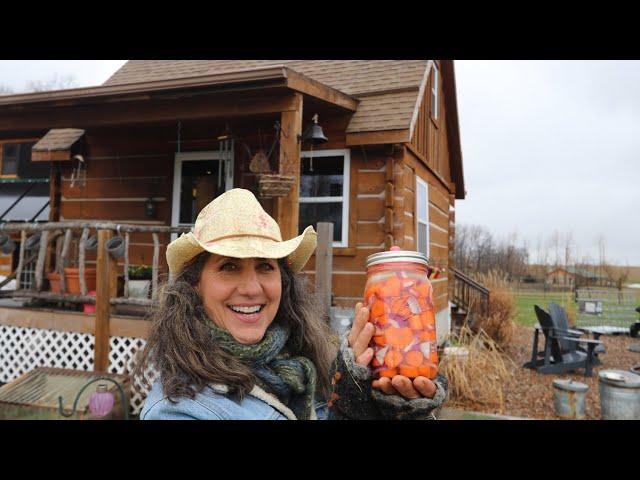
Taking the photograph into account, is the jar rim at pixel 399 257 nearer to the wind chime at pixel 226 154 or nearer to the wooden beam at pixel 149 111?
the wooden beam at pixel 149 111

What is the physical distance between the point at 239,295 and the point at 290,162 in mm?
3512

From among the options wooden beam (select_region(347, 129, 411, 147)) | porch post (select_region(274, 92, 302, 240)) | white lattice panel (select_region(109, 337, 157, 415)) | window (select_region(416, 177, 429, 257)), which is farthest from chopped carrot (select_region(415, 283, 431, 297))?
window (select_region(416, 177, 429, 257))

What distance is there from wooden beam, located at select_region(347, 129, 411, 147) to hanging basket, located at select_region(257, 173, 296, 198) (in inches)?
73.0

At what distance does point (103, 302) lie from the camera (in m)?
5.43

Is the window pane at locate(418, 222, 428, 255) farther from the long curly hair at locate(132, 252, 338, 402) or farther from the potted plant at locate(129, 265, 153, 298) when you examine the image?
the long curly hair at locate(132, 252, 338, 402)

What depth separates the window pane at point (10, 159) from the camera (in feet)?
41.6

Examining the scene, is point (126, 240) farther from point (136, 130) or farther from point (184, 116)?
point (136, 130)

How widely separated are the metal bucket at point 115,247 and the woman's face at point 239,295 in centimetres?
408

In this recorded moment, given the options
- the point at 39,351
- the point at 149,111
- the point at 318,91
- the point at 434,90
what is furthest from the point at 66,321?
the point at 434,90

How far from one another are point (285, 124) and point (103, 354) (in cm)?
336

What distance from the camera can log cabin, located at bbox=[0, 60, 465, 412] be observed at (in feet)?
17.2

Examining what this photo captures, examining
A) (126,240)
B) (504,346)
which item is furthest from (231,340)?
(504,346)

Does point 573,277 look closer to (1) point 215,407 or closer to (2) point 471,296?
(2) point 471,296

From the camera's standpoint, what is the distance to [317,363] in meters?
1.91
